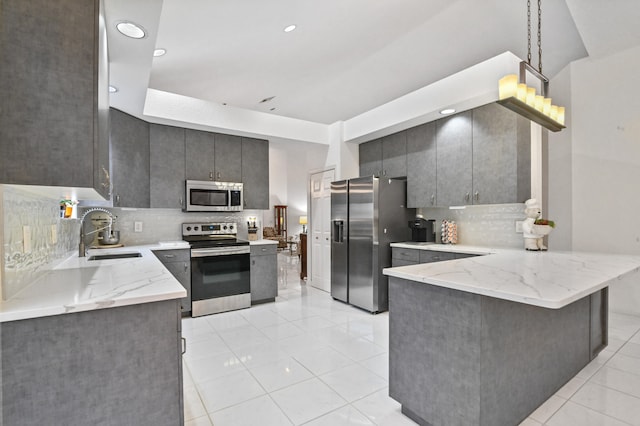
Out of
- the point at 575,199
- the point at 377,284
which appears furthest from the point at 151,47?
the point at 575,199

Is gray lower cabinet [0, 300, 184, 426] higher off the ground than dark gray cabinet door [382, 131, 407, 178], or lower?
lower

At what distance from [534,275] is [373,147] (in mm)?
3321

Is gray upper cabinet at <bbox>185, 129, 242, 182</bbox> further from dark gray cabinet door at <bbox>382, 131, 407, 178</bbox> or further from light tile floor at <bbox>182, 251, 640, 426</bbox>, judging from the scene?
dark gray cabinet door at <bbox>382, 131, 407, 178</bbox>

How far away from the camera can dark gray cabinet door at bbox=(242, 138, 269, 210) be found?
454 centimetres

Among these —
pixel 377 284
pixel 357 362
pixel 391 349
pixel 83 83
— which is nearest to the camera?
pixel 83 83

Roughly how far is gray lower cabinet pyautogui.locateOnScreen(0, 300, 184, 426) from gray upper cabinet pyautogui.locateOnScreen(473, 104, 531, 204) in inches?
126

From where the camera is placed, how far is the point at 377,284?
13.1 ft

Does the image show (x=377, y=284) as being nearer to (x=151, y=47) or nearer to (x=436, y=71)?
(x=436, y=71)

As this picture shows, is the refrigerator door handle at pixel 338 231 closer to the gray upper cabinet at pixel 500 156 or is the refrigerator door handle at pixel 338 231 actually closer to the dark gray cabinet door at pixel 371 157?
the dark gray cabinet door at pixel 371 157

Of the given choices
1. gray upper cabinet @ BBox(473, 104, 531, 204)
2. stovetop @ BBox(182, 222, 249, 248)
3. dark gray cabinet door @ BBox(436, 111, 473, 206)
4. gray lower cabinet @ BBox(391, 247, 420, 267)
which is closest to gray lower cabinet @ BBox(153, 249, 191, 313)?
stovetop @ BBox(182, 222, 249, 248)

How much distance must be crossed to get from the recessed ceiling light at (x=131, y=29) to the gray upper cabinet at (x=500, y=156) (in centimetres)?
320

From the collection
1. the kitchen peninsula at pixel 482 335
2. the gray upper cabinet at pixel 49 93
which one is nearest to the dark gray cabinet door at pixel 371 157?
the kitchen peninsula at pixel 482 335

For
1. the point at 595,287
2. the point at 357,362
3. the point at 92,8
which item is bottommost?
the point at 357,362

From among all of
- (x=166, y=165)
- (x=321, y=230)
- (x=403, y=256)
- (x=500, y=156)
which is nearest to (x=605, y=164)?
(x=500, y=156)
